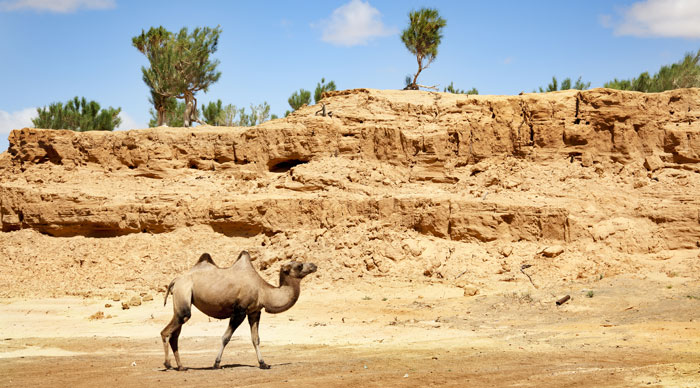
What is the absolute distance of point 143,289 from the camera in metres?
21.8

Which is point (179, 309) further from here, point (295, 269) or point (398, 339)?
point (398, 339)

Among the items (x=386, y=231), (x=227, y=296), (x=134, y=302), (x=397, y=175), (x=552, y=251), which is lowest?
(x=134, y=302)

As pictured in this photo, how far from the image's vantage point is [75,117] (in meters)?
41.0

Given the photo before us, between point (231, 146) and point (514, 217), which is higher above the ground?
point (231, 146)

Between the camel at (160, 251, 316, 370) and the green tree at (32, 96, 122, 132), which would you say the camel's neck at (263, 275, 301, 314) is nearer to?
the camel at (160, 251, 316, 370)

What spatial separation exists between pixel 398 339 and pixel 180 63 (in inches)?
1146

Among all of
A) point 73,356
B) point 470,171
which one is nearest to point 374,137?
point 470,171

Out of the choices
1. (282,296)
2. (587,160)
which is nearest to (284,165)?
(587,160)

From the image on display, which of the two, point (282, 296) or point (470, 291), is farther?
point (470, 291)

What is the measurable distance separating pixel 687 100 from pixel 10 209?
25.0 m

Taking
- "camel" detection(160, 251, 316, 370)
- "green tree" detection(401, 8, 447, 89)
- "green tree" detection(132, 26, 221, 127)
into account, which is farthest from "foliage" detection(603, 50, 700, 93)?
"camel" detection(160, 251, 316, 370)

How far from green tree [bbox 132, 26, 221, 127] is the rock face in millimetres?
11796

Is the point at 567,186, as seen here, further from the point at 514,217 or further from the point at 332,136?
the point at 332,136

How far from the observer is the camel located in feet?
32.3
